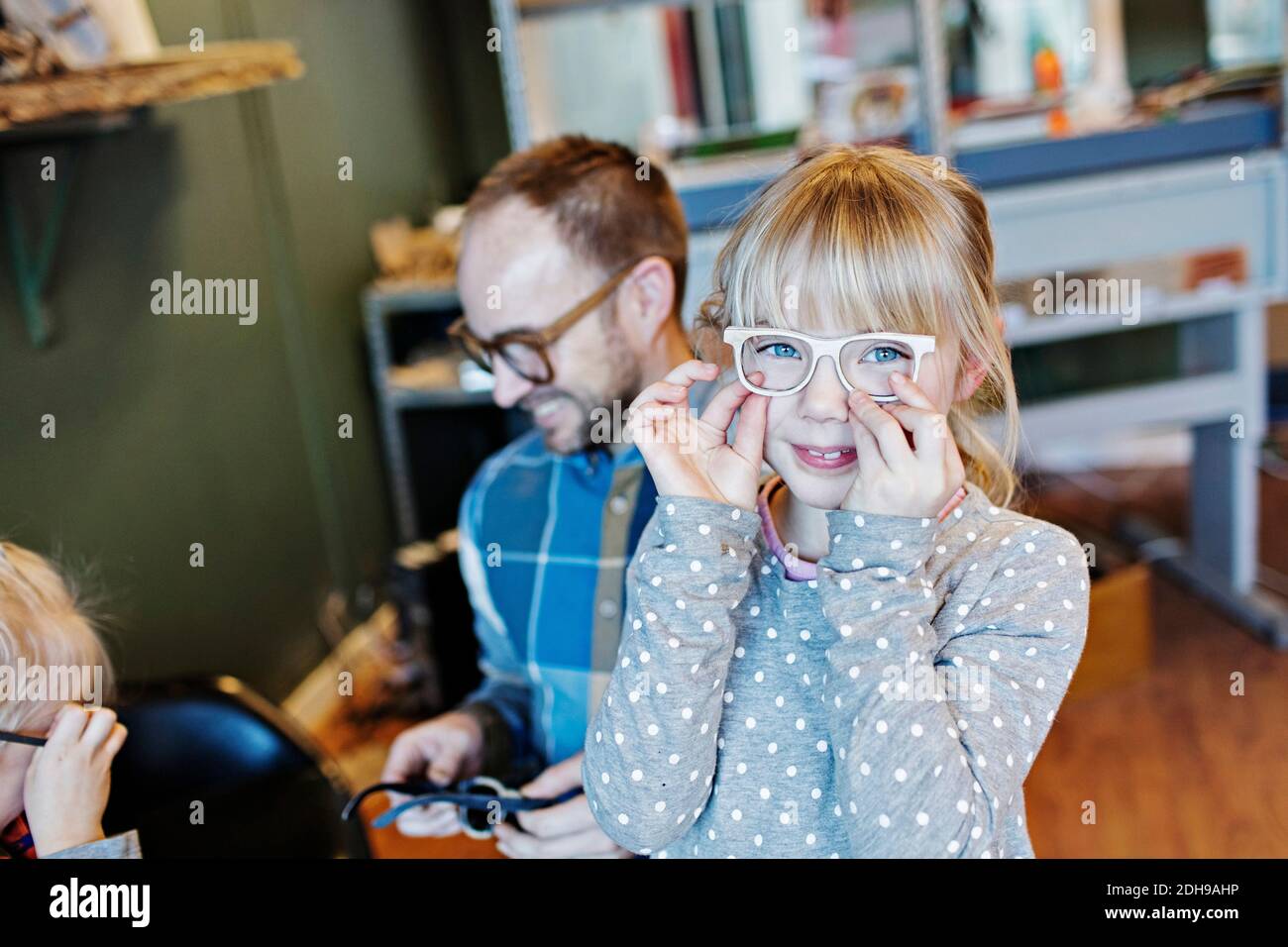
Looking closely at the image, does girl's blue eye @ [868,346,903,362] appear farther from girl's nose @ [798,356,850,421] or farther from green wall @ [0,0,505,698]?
green wall @ [0,0,505,698]

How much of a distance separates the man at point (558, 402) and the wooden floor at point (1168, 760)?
15.3 inches

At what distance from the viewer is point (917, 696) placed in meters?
0.73

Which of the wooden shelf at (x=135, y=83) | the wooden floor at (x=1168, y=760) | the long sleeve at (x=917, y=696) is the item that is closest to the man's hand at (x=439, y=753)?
the wooden floor at (x=1168, y=760)

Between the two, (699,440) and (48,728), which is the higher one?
(699,440)

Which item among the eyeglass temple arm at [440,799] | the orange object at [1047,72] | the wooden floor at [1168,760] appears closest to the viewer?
the eyeglass temple arm at [440,799]

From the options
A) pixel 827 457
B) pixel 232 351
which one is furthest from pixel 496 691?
pixel 232 351

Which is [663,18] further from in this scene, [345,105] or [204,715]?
[204,715]

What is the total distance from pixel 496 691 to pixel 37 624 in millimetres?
517

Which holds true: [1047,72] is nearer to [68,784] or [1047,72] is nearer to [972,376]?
[972,376]

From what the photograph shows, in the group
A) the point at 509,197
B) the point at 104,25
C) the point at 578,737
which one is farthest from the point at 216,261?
the point at 578,737

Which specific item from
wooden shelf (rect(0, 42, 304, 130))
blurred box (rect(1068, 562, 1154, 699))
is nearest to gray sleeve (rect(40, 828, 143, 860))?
wooden shelf (rect(0, 42, 304, 130))

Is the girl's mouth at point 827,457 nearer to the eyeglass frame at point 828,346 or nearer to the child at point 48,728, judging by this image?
the eyeglass frame at point 828,346

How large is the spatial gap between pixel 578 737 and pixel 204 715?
39 cm

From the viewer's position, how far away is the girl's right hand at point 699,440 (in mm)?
778
